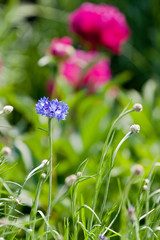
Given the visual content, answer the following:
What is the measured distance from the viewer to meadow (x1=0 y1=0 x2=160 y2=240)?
1.90ft

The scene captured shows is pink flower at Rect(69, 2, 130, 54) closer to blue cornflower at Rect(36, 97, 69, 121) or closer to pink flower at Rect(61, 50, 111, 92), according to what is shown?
pink flower at Rect(61, 50, 111, 92)

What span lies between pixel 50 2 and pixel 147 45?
0.69m

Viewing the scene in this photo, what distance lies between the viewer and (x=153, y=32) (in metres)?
2.89

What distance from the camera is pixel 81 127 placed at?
5.01ft

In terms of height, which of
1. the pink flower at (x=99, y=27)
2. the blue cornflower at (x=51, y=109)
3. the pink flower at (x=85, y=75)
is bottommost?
the blue cornflower at (x=51, y=109)

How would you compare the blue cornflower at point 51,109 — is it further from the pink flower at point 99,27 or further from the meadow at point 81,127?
the pink flower at point 99,27

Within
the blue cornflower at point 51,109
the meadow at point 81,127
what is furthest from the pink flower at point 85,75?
the blue cornflower at point 51,109

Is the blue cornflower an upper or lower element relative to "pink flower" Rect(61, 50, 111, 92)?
lower

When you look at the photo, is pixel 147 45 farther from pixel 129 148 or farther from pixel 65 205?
pixel 65 205

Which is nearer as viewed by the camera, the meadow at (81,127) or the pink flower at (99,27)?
the meadow at (81,127)

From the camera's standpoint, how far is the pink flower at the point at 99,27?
1.80m

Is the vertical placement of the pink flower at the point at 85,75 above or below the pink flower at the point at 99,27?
below

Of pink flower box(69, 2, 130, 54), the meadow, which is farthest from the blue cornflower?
pink flower box(69, 2, 130, 54)

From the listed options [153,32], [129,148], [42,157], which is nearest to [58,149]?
[42,157]
